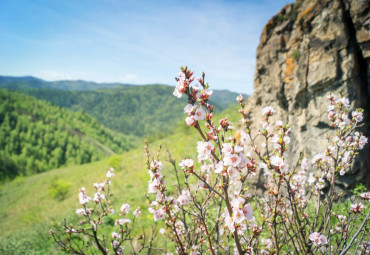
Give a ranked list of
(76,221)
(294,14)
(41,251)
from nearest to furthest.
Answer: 1. (41,251)
2. (294,14)
3. (76,221)

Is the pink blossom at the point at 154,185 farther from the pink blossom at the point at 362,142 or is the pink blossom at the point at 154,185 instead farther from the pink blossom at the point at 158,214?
the pink blossom at the point at 362,142

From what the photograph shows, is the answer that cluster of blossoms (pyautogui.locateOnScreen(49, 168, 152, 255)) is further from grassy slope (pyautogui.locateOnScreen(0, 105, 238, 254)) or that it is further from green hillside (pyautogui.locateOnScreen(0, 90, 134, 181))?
green hillside (pyautogui.locateOnScreen(0, 90, 134, 181))

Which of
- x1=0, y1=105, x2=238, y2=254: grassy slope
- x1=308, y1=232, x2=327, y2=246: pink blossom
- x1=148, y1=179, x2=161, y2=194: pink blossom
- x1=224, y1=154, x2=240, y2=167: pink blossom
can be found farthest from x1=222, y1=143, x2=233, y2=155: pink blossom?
x1=0, y1=105, x2=238, y2=254: grassy slope

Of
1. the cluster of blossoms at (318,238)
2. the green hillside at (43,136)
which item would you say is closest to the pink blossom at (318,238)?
the cluster of blossoms at (318,238)

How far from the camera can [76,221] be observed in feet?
25.5

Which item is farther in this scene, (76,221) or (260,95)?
(76,221)

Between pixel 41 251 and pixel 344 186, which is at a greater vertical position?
pixel 344 186

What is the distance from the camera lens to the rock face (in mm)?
4789

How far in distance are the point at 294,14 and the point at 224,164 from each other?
7197 millimetres

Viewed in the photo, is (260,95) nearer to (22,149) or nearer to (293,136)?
(293,136)

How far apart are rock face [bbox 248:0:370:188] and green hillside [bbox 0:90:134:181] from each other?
6991 centimetres

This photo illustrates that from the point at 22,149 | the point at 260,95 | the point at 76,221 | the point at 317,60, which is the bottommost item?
the point at 22,149

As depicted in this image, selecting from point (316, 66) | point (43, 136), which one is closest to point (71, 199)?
point (316, 66)

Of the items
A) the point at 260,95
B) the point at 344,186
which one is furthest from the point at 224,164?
the point at 260,95
